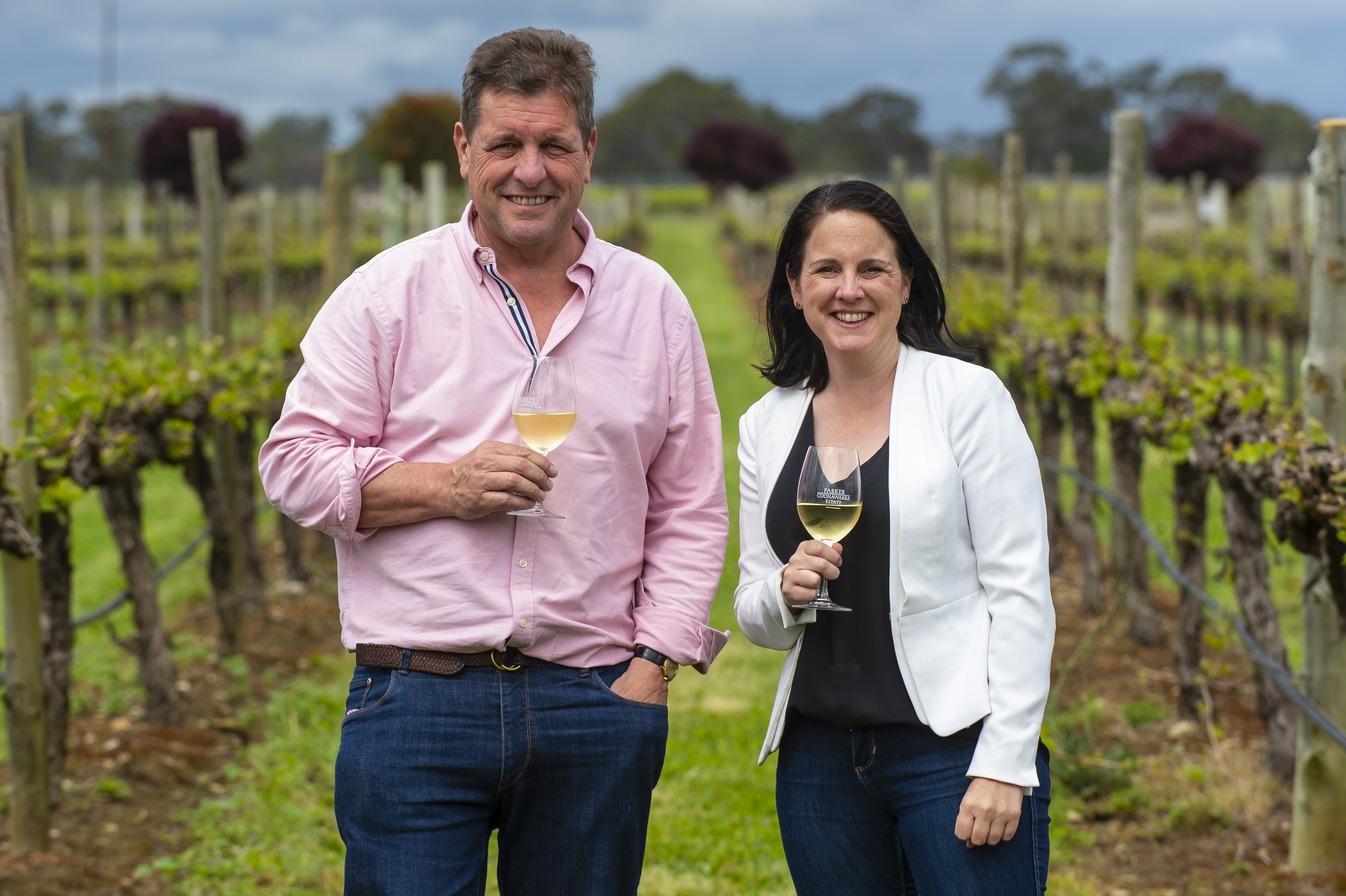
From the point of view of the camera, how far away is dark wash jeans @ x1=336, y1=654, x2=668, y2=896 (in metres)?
2.16

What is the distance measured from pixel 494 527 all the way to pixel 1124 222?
4.67 meters

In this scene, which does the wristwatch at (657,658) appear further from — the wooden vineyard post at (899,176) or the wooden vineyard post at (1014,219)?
the wooden vineyard post at (899,176)

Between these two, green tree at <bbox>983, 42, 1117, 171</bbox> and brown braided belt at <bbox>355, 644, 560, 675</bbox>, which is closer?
brown braided belt at <bbox>355, 644, 560, 675</bbox>

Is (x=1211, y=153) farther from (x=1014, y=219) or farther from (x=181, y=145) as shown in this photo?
(x=1014, y=219)

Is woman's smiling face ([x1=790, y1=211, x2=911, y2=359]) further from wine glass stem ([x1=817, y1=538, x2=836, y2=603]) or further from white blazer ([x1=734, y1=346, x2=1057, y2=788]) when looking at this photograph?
wine glass stem ([x1=817, y1=538, x2=836, y2=603])

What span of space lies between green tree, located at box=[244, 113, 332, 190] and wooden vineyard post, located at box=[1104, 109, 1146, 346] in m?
95.0

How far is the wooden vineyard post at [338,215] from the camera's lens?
23.1 feet

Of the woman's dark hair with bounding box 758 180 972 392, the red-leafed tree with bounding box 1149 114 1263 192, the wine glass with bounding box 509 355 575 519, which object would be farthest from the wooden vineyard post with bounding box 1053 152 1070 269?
the wine glass with bounding box 509 355 575 519

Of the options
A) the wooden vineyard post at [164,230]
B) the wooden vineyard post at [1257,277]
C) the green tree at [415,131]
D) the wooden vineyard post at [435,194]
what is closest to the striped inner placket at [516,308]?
the wooden vineyard post at [435,194]

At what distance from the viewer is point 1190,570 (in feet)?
17.2

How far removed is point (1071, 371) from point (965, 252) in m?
19.6

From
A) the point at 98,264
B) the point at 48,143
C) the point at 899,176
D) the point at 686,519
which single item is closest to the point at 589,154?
the point at 686,519

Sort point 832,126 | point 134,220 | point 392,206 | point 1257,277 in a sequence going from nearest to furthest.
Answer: point 392,206, point 1257,277, point 134,220, point 832,126

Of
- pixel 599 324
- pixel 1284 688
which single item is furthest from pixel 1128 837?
pixel 599 324
